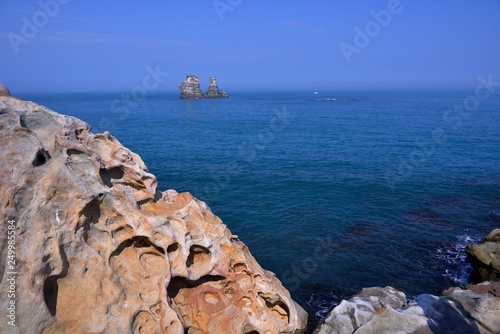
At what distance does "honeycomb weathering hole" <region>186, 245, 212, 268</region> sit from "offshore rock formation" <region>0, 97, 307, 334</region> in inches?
1.4

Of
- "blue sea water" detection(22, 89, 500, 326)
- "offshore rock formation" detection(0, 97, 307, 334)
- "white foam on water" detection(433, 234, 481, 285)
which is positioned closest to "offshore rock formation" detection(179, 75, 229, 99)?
"blue sea water" detection(22, 89, 500, 326)

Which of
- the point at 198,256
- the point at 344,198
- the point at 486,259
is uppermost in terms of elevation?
the point at 198,256

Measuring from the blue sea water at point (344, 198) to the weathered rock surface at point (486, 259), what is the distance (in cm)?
66

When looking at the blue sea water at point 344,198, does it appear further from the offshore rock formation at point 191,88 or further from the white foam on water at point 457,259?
the offshore rock formation at point 191,88

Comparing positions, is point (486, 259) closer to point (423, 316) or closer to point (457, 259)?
point (457, 259)

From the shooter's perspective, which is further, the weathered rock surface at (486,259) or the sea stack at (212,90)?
the sea stack at (212,90)

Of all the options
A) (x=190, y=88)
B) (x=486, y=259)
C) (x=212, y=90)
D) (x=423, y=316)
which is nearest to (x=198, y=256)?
(x=423, y=316)

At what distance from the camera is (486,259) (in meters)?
19.8

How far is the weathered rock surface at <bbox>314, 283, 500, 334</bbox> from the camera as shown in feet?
37.9

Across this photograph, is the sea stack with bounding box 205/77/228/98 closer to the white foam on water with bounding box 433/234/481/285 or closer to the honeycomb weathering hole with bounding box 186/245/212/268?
the white foam on water with bounding box 433/234/481/285

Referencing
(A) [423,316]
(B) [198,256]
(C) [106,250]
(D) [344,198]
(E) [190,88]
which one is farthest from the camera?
(E) [190,88]

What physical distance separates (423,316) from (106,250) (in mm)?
11120

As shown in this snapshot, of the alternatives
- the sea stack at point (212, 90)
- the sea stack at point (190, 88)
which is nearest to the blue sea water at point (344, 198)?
the sea stack at point (190, 88)

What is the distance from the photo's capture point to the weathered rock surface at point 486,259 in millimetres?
19266
